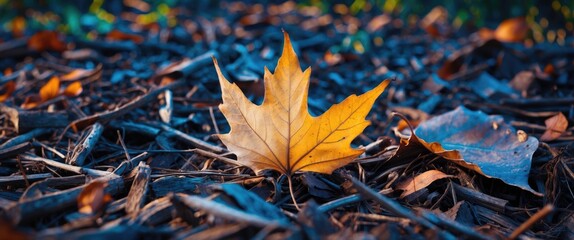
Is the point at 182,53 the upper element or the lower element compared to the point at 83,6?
lower

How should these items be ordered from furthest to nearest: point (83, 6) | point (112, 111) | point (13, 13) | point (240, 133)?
1. point (83, 6)
2. point (13, 13)
3. point (112, 111)
4. point (240, 133)

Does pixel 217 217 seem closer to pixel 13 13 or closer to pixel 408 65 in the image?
pixel 408 65

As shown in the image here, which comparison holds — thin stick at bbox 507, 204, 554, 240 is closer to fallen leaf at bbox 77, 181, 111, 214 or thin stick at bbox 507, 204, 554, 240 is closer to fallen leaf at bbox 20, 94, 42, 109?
fallen leaf at bbox 77, 181, 111, 214

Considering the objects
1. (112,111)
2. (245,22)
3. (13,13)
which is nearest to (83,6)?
(13,13)

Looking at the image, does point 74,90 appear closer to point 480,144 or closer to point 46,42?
point 46,42

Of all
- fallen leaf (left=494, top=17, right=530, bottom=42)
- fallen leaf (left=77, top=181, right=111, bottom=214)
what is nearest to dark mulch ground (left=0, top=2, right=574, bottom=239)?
fallen leaf (left=77, top=181, right=111, bottom=214)

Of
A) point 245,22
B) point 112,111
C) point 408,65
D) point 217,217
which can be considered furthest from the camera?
point 245,22
